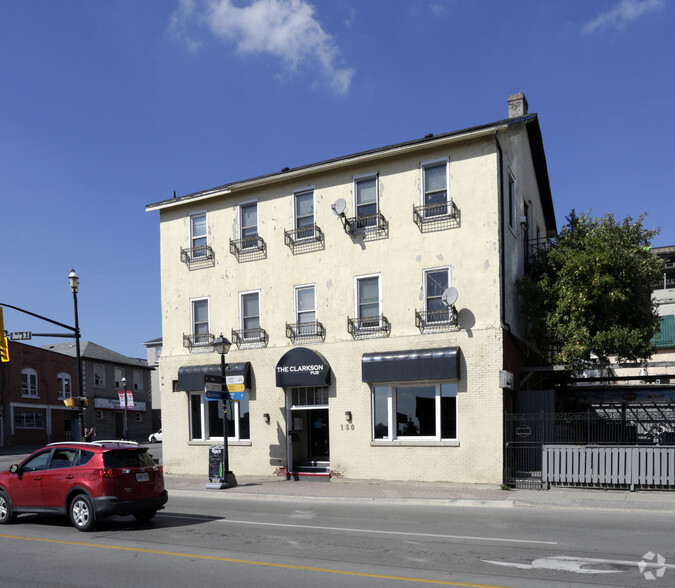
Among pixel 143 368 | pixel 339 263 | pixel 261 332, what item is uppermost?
pixel 339 263

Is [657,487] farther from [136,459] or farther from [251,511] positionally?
[136,459]

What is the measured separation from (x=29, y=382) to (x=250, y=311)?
3705 centimetres

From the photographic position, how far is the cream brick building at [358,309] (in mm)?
18297

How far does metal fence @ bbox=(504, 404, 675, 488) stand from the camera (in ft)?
55.5

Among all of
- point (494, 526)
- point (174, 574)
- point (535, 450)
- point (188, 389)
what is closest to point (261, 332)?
point (188, 389)

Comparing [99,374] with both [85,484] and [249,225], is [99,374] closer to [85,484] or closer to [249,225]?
[249,225]

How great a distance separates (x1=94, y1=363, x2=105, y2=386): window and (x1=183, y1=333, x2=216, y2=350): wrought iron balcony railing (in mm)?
38644

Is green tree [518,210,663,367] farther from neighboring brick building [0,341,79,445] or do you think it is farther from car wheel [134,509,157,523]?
neighboring brick building [0,341,79,445]

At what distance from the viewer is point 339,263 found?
20594 mm

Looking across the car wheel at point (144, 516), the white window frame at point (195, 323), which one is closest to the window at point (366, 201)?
the white window frame at point (195, 323)

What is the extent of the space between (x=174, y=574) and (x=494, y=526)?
6.03 metres

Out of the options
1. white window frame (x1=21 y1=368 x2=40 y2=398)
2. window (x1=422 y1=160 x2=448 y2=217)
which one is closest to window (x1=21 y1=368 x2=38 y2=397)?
white window frame (x1=21 y1=368 x2=40 y2=398)

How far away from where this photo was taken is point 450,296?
17984mm

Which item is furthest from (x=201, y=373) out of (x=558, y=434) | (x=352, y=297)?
(x=558, y=434)
